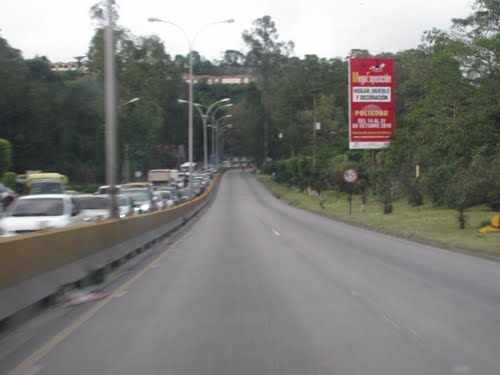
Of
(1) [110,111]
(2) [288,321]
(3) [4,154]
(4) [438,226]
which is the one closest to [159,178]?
(3) [4,154]

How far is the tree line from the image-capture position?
3831 centimetres

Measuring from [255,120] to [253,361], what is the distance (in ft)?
361

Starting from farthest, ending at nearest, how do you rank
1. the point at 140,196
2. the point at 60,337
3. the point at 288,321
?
the point at 140,196
the point at 288,321
the point at 60,337

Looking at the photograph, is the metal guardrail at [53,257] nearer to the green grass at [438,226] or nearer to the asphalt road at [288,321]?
the asphalt road at [288,321]

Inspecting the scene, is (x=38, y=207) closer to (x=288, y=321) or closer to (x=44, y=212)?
(x=44, y=212)

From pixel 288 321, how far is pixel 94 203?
18.5 meters

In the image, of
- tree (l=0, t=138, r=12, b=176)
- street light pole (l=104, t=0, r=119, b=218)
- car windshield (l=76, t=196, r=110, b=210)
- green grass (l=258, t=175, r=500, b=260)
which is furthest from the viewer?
tree (l=0, t=138, r=12, b=176)

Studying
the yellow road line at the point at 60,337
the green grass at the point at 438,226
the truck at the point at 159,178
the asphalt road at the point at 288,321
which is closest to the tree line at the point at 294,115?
the green grass at the point at 438,226

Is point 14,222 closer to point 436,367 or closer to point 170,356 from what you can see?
point 170,356

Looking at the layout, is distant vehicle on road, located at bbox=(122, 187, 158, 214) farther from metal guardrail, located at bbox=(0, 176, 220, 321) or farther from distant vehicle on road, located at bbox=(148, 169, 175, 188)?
distant vehicle on road, located at bbox=(148, 169, 175, 188)

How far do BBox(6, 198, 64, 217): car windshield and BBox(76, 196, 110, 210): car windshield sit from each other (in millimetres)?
6153

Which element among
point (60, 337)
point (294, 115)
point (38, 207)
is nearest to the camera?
point (60, 337)

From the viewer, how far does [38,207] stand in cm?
2048

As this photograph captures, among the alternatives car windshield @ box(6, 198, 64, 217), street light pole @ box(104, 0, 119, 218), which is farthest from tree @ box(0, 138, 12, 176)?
street light pole @ box(104, 0, 119, 218)
